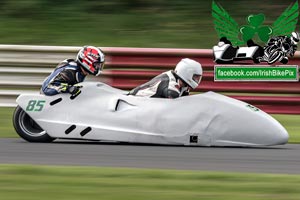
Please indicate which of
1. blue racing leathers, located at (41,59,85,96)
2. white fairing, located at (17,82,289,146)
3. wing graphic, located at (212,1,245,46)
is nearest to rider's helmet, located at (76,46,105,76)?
→ blue racing leathers, located at (41,59,85,96)

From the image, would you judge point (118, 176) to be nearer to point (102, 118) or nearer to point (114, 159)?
point (114, 159)

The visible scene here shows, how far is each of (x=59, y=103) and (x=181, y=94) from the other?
54.4 inches

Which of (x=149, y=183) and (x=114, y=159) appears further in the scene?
(x=114, y=159)

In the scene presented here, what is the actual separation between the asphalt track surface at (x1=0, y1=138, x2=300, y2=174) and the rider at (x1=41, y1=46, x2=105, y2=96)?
651 mm

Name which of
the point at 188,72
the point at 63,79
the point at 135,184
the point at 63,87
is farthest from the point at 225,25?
the point at 135,184

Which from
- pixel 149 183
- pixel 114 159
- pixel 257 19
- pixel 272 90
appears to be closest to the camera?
pixel 149 183

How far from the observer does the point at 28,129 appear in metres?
10.3

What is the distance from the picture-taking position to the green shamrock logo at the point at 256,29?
14003 millimetres

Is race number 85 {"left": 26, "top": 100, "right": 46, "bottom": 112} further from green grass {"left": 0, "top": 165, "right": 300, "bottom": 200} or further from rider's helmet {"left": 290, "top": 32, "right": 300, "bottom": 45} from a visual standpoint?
rider's helmet {"left": 290, "top": 32, "right": 300, "bottom": 45}

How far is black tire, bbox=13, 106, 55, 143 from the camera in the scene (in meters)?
10.3

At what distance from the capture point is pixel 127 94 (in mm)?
10195

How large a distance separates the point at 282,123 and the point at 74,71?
9.91 ft

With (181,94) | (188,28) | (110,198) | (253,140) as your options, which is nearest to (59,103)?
(181,94)

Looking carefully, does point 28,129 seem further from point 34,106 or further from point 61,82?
point 61,82
